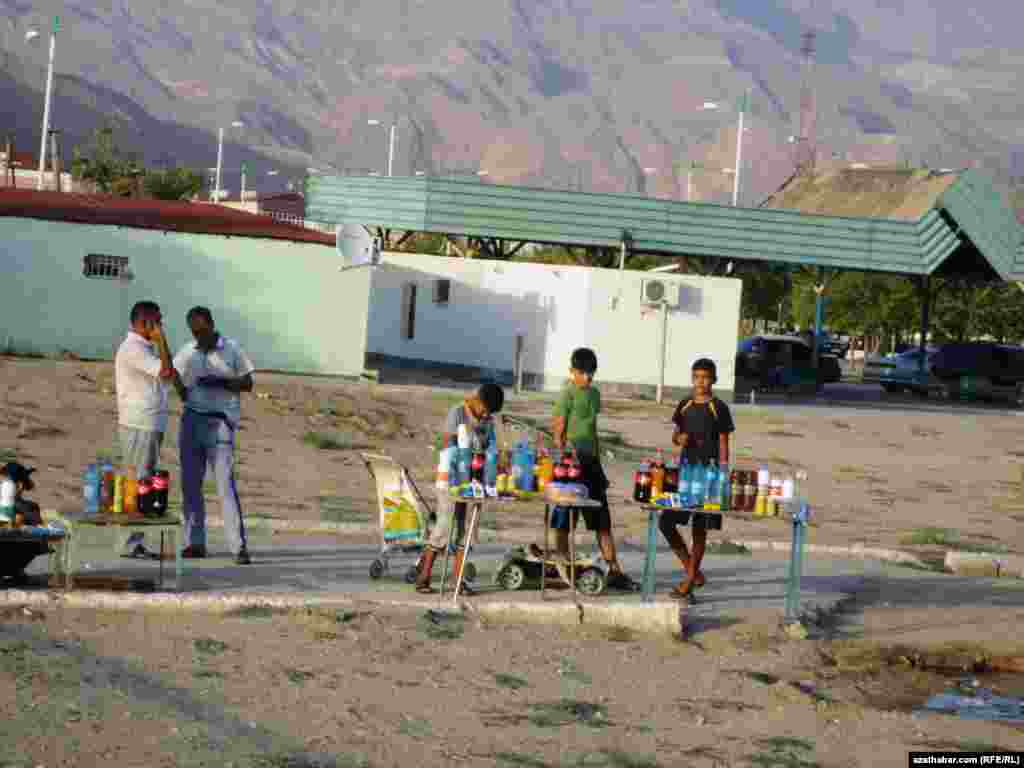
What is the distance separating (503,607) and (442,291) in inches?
1166

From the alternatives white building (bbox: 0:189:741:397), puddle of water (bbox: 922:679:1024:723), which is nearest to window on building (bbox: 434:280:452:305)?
white building (bbox: 0:189:741:397)

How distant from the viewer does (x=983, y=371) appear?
49.3 metres

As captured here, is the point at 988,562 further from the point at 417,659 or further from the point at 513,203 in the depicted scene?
the point at 513,203

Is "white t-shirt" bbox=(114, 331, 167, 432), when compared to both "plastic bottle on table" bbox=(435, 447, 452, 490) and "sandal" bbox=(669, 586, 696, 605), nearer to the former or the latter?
"plastic bottle on table" bbox=(435, 447, 452, 490)

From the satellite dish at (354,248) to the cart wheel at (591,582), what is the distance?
22.1 meters

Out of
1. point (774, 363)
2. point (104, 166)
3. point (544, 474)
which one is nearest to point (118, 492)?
point (544, 474)

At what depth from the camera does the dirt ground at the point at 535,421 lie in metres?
19.2

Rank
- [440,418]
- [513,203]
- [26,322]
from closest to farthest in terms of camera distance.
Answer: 1. [440,418]
2. [26,322]
3. [513,203]

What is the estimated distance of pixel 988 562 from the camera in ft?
56.8

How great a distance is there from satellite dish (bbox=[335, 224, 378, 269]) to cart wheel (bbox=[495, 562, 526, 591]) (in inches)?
867

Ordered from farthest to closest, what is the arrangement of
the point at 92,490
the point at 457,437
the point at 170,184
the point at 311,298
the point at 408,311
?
the point at 170,184, the point at 408,311, the point at 311,298, the point at 457,437, the point at 92,490

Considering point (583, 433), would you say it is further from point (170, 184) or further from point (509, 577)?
point (170, 184)

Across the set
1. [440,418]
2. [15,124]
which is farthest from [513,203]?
[15,124]

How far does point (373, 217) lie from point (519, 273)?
3293 millimetres
